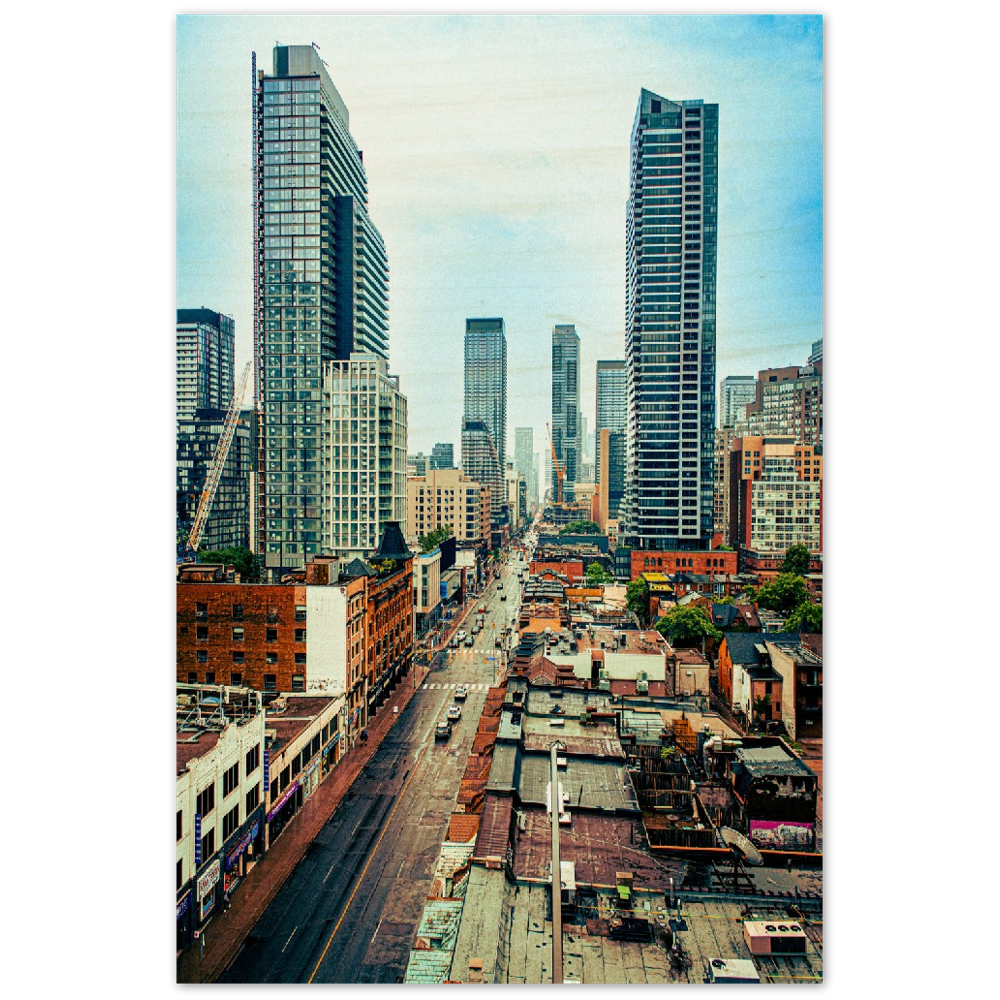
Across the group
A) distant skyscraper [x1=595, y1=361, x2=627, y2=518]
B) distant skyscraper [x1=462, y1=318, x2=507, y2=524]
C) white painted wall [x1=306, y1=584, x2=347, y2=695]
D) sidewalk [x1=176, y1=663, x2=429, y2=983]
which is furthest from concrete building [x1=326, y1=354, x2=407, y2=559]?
distant skyscraper [x1=595, y1=361, x2=627, y2=518]

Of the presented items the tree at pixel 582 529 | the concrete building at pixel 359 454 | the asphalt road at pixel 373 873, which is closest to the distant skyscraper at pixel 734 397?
the concrete building at pixel 359 454

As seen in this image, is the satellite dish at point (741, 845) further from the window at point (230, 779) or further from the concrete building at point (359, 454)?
the concrete building at point (359, 454)

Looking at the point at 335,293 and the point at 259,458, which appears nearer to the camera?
the point at 259,458

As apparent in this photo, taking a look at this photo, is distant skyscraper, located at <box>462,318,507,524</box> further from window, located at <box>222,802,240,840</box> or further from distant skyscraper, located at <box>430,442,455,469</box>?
window, located at <box>222,802,240,840</box>

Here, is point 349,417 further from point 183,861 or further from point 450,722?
point 183,861

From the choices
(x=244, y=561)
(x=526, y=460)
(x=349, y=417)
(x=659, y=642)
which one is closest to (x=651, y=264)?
(x=526, y=460)

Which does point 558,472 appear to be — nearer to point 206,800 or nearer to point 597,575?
point 597,575

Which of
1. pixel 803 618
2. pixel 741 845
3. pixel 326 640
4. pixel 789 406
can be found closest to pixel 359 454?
pixel 326 640
